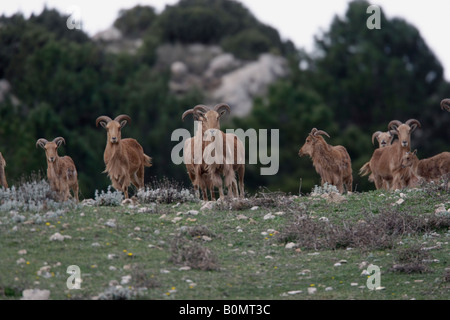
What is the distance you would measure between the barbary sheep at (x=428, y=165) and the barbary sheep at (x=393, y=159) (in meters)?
0.32

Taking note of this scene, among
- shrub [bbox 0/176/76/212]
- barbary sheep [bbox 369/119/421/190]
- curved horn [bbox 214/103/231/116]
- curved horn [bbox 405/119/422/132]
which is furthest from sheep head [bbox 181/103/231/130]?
curved horn [bbox 405/119/422/132]

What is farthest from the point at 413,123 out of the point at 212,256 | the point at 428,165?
the point at 212,256

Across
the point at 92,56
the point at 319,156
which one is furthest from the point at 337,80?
the point at 319,156

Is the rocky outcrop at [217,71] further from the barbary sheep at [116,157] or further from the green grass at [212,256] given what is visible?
the green grass at [212,256]

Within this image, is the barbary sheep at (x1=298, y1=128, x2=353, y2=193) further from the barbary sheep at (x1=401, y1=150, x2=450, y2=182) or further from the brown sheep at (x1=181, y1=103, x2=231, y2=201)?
the brown sheep at (x1=181, y1=103, x2=231, y2=201)

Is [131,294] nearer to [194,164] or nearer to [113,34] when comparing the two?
[194,164]

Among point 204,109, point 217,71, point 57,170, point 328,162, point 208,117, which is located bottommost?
point 57,170

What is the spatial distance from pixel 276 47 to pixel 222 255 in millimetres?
66119

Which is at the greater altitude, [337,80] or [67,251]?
[337,80]

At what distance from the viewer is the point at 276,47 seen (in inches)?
2965

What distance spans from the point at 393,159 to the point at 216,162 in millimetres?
5181

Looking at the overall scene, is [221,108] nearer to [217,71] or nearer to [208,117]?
[208,117]

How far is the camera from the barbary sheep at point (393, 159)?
1795 centimetres

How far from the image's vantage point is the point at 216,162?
50.5 feet
